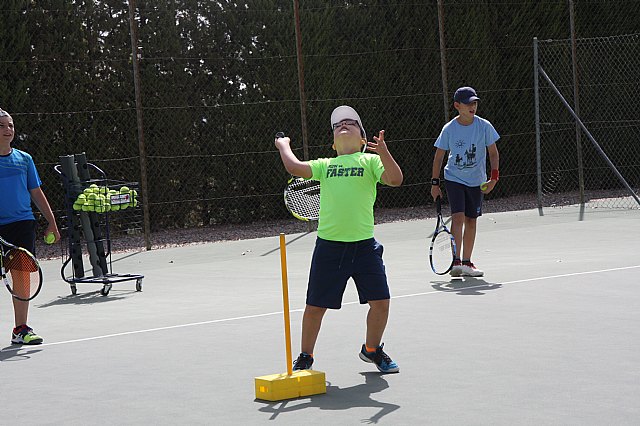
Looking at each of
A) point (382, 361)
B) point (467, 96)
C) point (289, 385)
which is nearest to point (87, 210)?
point (467, 96)

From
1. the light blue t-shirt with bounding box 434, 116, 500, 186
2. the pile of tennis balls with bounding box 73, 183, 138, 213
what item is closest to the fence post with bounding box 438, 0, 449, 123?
the light blue t-shirt with bounding box 434, 116, 500, 186

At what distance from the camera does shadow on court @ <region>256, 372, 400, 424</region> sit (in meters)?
6.09

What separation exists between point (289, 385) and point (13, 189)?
3414mm

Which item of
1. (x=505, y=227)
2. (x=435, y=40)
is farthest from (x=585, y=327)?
(x=435, y=40)

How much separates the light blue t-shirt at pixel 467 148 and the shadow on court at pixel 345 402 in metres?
4.66

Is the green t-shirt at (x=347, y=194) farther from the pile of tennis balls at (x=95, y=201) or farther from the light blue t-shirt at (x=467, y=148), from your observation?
the pile of tennis balls at (x=95, y=201)

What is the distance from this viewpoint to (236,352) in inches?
310

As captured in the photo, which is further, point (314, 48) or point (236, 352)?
point (314, 48)

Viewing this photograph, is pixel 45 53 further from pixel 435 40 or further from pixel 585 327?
pixel 585 327

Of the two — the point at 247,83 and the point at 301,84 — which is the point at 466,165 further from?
the point at 247,83

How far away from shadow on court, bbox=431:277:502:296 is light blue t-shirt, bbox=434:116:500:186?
0.99 meters

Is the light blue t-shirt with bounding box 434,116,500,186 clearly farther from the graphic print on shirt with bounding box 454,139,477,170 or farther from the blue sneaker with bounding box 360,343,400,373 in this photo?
the blue sneaker with bounding box 360,343,400,373

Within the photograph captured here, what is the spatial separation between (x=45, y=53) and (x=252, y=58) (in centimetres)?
293

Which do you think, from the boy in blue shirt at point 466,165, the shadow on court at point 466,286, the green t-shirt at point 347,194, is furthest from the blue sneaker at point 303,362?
the boy in blue shirt at point 466,165
